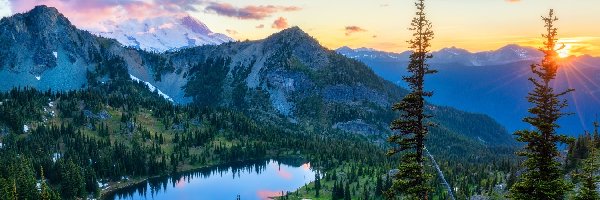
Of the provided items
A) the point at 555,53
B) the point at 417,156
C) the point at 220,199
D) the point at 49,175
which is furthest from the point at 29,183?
the point at 555,53

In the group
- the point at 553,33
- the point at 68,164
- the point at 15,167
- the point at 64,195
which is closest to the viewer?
the point at 553,33

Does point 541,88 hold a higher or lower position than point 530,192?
higher

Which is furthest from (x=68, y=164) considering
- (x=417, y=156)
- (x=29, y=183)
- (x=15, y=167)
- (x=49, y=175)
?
(x=417, y=156)

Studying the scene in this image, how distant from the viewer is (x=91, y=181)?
177000 mm

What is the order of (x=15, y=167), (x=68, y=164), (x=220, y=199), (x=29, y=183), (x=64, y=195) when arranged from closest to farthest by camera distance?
1. (x=29, y=183)
2. (x=15, y=167)
3. (x=64, y=195)
4. (x=68, y=164)
5. (x=220, y=199)

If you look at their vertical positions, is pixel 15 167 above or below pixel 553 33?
below

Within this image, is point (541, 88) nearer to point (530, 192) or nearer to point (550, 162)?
point (550, 162)

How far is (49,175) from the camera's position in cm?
17112

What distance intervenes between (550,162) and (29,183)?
134m

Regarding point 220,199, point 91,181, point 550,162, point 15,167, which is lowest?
point 220,199

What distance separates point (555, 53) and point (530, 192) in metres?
10.4

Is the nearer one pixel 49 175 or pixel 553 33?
pixel 553 33

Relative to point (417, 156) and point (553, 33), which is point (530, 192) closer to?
point (417, 156)

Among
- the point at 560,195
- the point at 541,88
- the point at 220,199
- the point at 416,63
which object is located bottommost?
the point at 220,199
